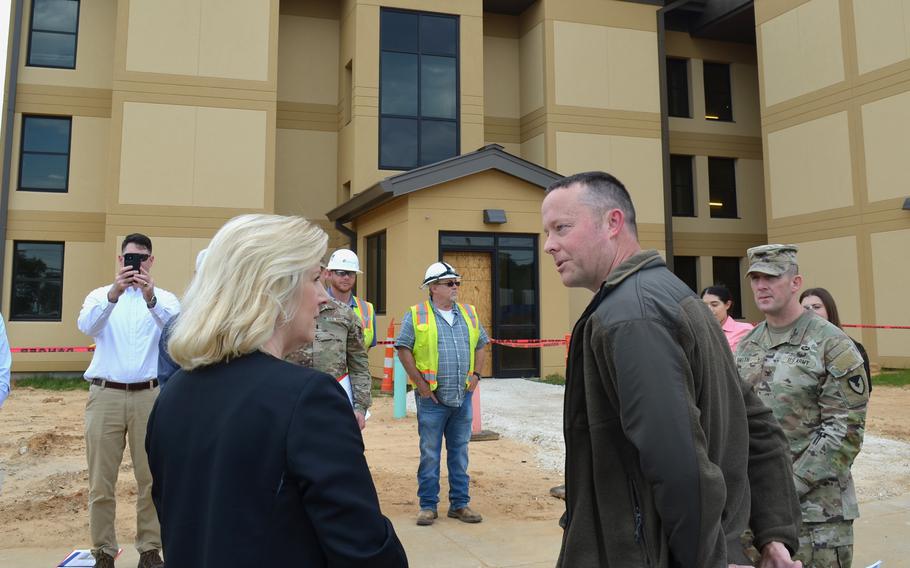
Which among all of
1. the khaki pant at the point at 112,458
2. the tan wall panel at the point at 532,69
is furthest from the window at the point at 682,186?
the khaki pant at the point at 112,458

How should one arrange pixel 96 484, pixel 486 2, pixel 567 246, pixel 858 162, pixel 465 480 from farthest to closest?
pixel 486 2 → pixel 858 162 → pixel 465 480 → pixel 96 484 → pixel 567 246

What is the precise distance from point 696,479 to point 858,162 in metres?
19.0

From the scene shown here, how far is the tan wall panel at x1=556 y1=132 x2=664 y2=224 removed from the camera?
18.2m

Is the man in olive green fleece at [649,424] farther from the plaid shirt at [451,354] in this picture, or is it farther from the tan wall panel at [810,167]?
the tan wall panel at [810,167]

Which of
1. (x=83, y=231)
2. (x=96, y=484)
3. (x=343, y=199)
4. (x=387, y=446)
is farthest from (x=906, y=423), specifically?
(x=83, y=231)


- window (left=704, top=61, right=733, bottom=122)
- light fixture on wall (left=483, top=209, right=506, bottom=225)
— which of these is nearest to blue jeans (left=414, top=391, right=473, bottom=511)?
light fixture on wall (left=483, top=209, right=506, bottom=225)

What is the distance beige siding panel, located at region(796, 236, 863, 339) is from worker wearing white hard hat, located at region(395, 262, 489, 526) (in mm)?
15089

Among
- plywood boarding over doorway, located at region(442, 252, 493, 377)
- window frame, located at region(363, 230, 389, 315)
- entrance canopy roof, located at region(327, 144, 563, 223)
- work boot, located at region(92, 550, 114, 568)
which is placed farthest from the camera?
window frame, located at region(363, 230, 389, 315)

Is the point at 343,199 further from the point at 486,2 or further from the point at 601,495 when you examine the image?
the point at 601,495

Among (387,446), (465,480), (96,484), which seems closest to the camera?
(96,484)

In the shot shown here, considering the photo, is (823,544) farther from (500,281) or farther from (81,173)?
(81,173)

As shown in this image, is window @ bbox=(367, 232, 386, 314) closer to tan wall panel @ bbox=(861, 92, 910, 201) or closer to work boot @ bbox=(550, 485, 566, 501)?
work boot @ bbox=(550, 485, 566, 501)

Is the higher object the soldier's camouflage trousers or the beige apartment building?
the beige apartment building

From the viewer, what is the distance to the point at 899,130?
52.8ft
